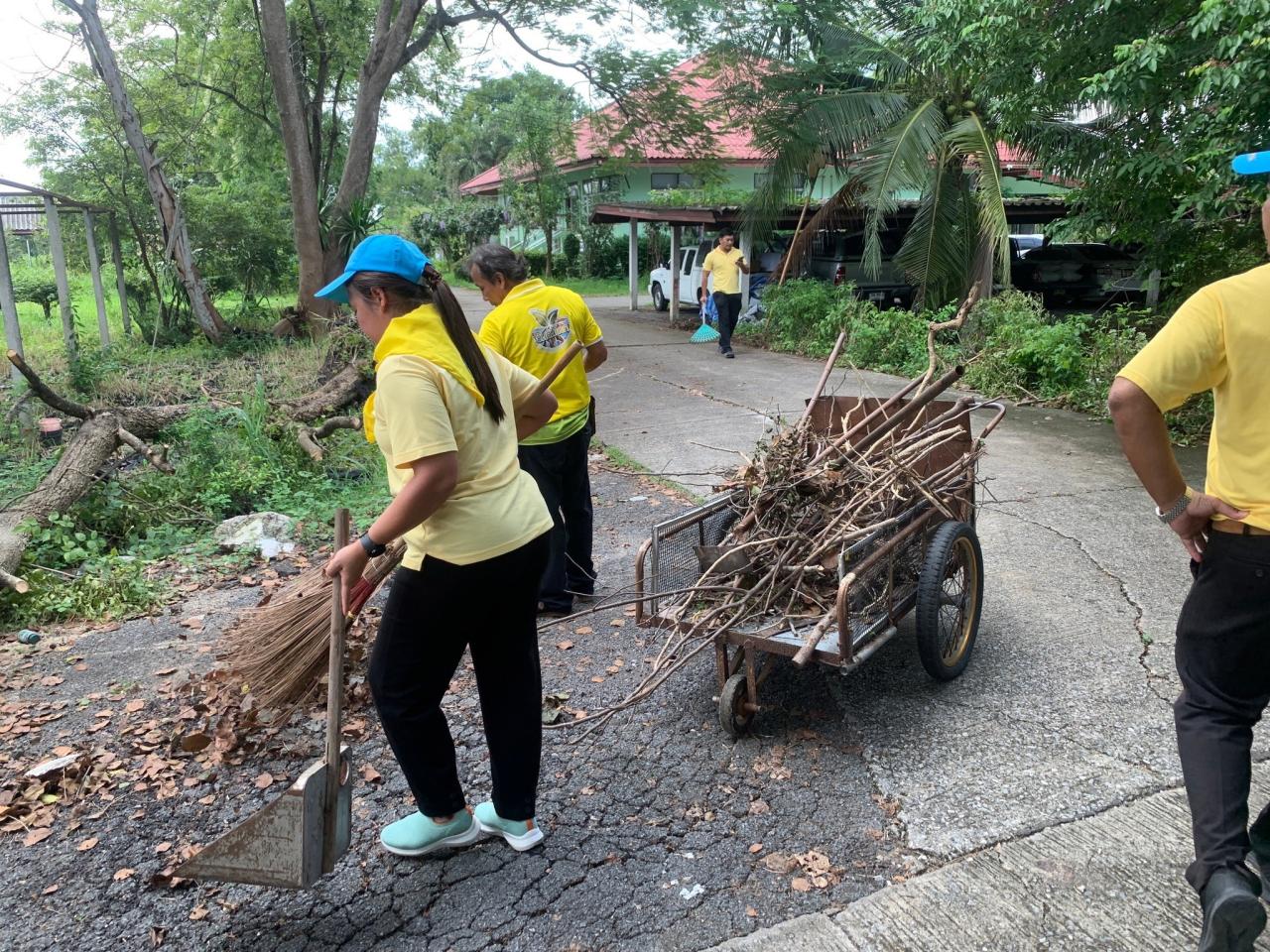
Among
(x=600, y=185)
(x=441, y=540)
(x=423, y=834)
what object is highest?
(x=600, y=185)

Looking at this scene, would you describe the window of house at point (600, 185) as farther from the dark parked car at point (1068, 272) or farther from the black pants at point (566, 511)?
the black pants at point (566, 511)

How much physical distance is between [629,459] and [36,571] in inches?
176

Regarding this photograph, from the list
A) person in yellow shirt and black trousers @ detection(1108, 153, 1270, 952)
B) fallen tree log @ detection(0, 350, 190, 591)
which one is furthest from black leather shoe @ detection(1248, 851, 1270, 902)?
fallen tree log @ detection(0, 350, 190, 591)

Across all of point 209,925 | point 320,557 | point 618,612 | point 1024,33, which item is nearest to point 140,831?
point 209,925

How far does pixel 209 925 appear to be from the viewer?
2.63 metres

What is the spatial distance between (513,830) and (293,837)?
71 cm

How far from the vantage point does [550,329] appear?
4.47 metres

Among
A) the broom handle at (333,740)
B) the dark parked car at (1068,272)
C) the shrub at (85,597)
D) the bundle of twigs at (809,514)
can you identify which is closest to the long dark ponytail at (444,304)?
the broom handle at (333,740)

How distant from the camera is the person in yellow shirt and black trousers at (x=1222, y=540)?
2111mm

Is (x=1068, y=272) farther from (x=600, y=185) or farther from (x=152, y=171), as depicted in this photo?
(x=600, y=185)

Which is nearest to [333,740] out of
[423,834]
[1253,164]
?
[423,834]

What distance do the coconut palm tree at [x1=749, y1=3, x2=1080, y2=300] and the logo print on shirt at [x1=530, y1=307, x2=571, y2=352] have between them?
30.6ft

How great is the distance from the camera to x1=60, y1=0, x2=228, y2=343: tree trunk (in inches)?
582

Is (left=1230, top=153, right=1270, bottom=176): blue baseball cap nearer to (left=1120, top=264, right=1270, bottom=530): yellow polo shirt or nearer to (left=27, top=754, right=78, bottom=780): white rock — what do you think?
(left=1120, top=264, right=1270, bottom=530): yellow polo shirt
